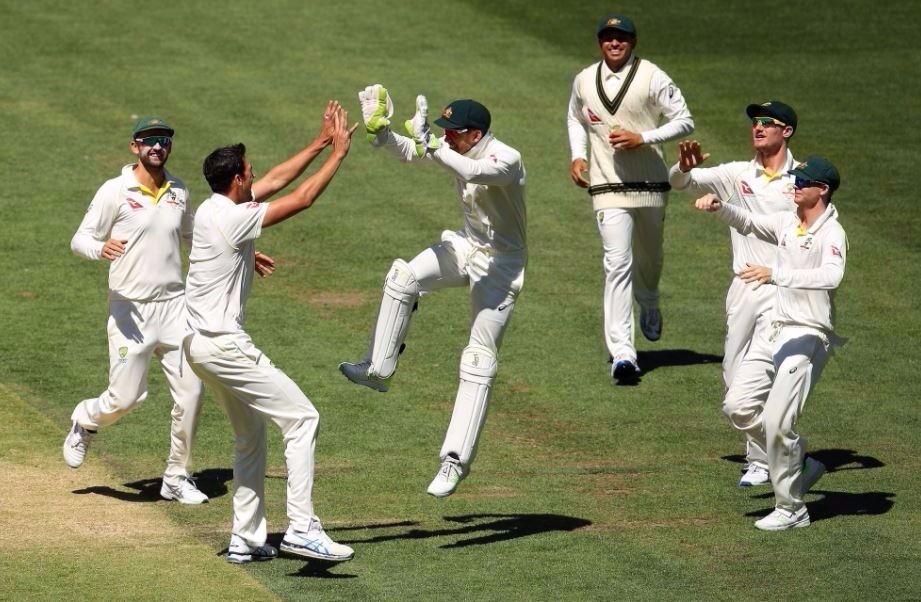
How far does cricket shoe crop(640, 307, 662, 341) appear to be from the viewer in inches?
544

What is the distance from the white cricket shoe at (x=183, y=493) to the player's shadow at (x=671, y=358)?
461 cm

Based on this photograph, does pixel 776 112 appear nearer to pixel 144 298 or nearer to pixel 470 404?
pixel 470 404

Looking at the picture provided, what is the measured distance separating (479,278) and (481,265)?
87mm

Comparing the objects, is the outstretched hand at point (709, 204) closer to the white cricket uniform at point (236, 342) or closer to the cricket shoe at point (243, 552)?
the white cricket uniform at point (236, 342)

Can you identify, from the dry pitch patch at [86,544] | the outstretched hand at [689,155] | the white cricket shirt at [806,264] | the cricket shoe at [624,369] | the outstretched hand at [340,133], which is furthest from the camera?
the cricket shoe at [624,369]

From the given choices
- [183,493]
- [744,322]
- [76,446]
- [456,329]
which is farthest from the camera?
[456,329]

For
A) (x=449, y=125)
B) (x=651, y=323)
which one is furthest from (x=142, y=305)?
(x=651, y=323)

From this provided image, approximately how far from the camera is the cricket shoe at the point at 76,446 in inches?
415

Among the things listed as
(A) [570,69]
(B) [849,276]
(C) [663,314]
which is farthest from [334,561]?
(A) [570,69]

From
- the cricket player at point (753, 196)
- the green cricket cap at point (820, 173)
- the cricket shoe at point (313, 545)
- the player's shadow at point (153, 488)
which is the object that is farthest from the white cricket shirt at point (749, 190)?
the player's shadow at point (153, 488)

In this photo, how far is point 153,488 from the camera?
34.9 ft

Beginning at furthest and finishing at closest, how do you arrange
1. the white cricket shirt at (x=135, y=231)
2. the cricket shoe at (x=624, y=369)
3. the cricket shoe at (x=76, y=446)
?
1. the cricket shoe at (x=624, y=369)
2. the cricket shoe at (x=76, y=446)
3. the white cricket shirt at (x=135, y=231)

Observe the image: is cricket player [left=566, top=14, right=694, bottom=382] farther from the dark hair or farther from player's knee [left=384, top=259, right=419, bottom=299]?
the dark hair

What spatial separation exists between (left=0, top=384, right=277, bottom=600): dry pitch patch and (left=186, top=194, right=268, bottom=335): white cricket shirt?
141 cm
